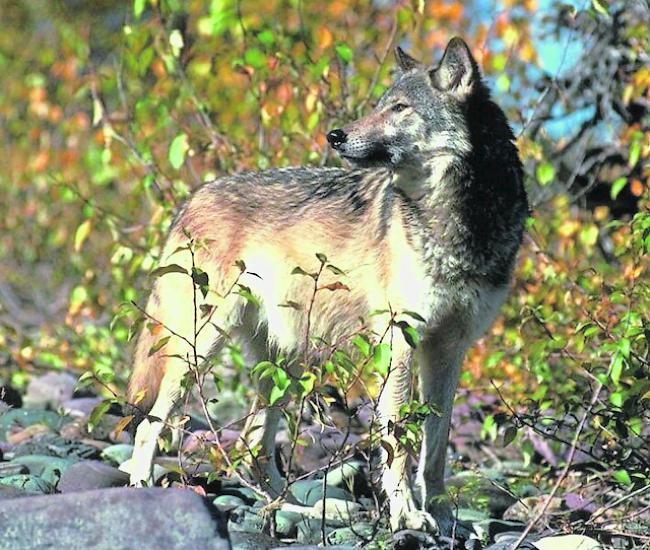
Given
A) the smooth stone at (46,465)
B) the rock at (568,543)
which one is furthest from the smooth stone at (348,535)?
the smooth stone at (46,465)

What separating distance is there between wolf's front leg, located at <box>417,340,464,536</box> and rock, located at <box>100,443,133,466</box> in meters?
1.79

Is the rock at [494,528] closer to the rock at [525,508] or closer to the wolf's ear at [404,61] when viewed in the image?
the rock at [525,508]

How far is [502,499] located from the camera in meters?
5.66

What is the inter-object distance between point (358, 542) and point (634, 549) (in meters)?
1.07

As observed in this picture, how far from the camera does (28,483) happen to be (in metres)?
5.03

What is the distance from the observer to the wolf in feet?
16.9

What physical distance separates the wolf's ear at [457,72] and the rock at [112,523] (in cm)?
265

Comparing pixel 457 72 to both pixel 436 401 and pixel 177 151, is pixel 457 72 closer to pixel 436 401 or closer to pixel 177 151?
pixel 436 401

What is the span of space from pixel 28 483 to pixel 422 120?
2.38 metres

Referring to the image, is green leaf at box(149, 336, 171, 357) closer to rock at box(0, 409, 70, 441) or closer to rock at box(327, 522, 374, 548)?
rock at box(327, 522, 374, 548)

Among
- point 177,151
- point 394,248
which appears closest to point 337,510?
point 394,248

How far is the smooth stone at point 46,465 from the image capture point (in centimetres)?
544

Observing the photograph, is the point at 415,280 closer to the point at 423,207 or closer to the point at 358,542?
the point at 423,207

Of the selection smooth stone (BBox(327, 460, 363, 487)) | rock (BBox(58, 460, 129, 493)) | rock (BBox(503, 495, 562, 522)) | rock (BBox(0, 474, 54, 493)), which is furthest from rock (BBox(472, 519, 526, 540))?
rock (BBox(0, 474, 54, 493))
